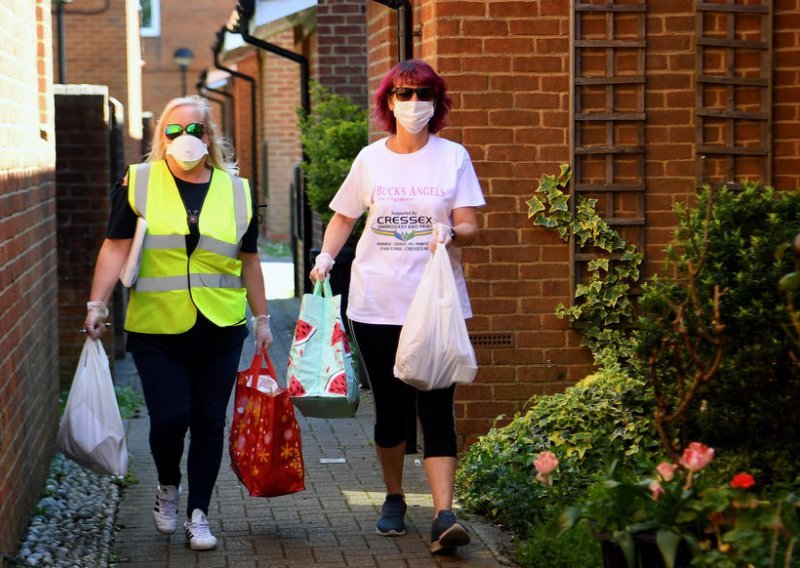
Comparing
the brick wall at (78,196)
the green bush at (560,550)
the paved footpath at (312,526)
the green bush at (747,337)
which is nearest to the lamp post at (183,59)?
the brick wall at (78,196)

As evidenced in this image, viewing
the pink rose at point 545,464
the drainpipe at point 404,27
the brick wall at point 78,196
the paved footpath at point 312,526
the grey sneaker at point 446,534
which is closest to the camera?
the pink rose at point 545,464

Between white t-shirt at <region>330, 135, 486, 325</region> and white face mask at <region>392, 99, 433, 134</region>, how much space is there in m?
0.10

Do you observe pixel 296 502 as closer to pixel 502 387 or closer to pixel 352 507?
pixel 352 507

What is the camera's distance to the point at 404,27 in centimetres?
716

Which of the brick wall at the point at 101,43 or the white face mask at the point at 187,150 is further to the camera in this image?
the brick wall at the point at 101,43

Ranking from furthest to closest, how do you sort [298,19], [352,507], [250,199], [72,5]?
[72,5] < [298,19] < [352,507] < [250,199]

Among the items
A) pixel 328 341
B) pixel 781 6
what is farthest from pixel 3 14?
pixel 781 6

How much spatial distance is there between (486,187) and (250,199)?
1729 mm

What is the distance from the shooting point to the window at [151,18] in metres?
37.2

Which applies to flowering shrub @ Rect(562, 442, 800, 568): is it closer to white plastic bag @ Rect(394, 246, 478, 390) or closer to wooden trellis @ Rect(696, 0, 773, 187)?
white plastic bag @ Rect(394, 246, 478, 390)

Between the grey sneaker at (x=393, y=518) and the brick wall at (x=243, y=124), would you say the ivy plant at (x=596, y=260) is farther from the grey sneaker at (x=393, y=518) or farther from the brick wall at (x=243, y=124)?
the brick wall at (x=243, y=124)

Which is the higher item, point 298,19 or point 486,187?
point 298,19

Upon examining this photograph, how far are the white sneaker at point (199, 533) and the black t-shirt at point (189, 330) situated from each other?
66cm

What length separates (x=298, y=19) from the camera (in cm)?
1480
